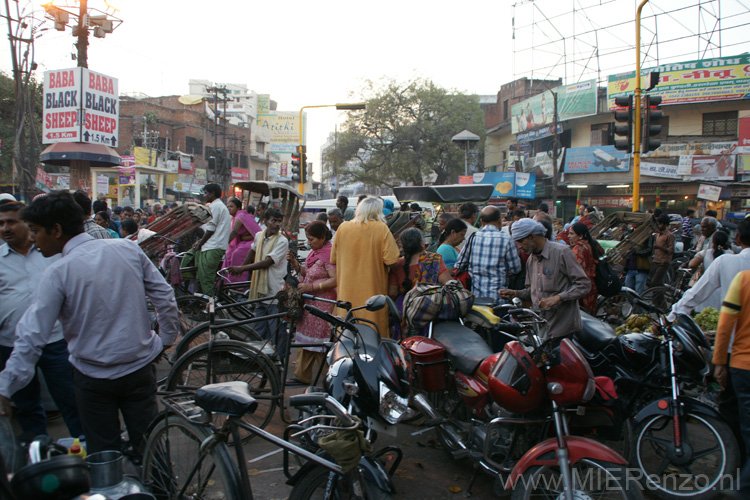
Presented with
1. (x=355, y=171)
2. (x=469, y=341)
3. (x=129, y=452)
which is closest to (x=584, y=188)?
(x=355, y=171)

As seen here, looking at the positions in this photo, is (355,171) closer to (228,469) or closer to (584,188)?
(584,188)

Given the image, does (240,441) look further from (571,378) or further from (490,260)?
(490,260)

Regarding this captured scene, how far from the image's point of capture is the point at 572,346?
9.55ft

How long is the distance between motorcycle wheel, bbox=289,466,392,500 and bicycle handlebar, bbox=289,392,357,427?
0.27 meters

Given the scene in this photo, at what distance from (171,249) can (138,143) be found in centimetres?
3697

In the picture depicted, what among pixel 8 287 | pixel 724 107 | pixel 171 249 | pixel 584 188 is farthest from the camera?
pixel 584 188

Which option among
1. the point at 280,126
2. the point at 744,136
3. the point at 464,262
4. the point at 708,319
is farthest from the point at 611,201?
the point at 280,126

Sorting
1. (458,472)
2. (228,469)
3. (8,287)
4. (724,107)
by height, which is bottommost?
(458,472)

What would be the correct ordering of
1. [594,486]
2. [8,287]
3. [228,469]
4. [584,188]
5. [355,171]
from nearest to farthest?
[228,469], [594,486], [8,287], [584,188], [355,171]

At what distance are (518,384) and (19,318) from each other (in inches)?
126

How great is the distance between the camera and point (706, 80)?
24188 millimetres

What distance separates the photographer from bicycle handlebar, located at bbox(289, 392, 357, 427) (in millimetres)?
2246

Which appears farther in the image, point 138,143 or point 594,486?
point 138,143

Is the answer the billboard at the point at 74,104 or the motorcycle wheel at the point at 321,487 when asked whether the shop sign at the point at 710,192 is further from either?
the billboard at the point at 74,104
